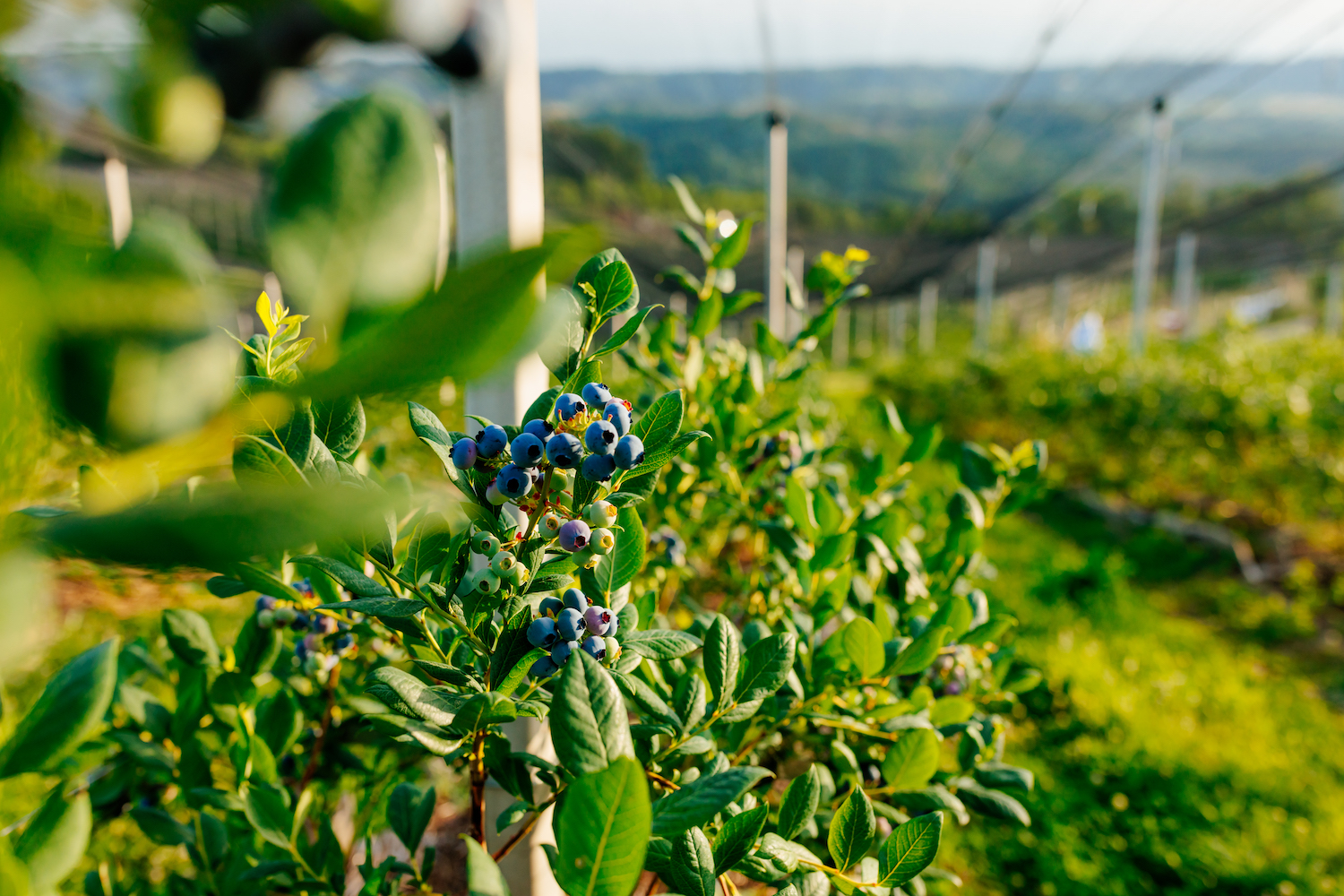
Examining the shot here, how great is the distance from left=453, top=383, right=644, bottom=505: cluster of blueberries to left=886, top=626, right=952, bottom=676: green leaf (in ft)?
1.17

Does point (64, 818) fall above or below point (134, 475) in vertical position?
below

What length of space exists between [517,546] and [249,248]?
1.38 ft

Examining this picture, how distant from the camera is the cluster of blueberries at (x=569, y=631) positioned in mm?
525

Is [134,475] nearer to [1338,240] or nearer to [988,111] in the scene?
[988,111]

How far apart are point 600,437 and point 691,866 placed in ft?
0.88

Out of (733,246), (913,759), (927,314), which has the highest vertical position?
(733,246)

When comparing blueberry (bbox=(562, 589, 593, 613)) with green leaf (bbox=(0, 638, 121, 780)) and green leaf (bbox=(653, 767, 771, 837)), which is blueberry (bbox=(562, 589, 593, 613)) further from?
green leaf (bbox=(0, 638, 121, 780))

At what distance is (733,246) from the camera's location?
0.91m

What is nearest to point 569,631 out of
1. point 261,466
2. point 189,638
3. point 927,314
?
point 261,466

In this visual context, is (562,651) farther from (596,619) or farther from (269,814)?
(269,814)

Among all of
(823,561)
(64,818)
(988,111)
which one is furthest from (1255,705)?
(988,111)

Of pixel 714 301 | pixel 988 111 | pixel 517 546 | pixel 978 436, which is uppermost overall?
pixel 988 111

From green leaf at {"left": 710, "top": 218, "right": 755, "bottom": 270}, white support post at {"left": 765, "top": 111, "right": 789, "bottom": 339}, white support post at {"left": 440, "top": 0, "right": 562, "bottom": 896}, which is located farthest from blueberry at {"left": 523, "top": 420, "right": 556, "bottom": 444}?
white support post at {"left": 765, "top": 111, "right": 789, "bottom": 339}

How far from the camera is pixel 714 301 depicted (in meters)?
0.94
